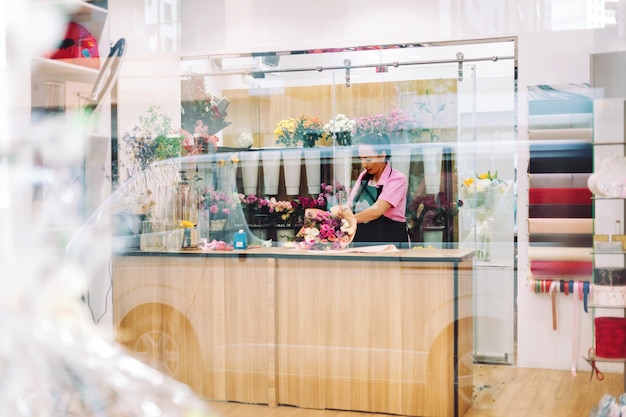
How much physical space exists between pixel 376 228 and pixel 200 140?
0.78 m

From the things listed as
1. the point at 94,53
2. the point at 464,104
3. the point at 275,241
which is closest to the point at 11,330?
the point at 275,241

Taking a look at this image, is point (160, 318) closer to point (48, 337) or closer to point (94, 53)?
point (48, 337)

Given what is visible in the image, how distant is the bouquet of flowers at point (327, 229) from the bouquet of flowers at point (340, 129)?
0.83 feet

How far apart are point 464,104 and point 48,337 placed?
1.69m

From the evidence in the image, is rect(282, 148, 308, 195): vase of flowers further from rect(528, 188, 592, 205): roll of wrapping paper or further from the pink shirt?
rect(528, 188, 592, 205): roll of wrapping paper

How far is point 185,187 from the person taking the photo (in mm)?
3236

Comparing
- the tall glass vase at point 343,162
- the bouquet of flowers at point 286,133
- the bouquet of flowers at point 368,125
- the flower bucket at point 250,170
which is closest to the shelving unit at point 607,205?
the bouquet of flowers at point 368,125

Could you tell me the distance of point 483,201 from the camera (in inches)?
115

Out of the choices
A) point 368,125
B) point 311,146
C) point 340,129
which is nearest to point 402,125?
point 368,125

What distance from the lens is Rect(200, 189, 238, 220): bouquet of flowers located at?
315 cm

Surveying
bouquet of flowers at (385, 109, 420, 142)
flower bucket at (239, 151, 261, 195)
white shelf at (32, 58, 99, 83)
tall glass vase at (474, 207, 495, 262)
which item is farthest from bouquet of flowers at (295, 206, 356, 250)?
white shelf at (32, 58, 99, 83)

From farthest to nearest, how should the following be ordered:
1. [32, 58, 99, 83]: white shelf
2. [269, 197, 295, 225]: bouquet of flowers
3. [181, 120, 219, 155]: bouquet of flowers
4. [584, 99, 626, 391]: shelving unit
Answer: [32, 58, 99, 83]: white shelf < [181, 120, 219, 155]: bouquet of flowers < [269, 197, 295, 225]: bouquet of flowers < [584, 99, 626, 391]: shelving unit

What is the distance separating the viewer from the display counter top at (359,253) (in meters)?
2.97

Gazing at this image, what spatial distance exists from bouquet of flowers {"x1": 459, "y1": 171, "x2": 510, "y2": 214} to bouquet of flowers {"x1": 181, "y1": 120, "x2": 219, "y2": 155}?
99cm
